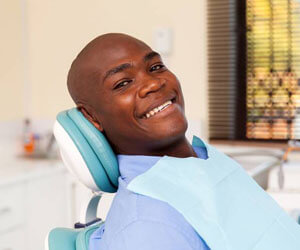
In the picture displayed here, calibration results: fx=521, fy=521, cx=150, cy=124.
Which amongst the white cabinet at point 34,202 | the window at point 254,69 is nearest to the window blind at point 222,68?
the window at point 254,69

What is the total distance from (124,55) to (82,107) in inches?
5.8

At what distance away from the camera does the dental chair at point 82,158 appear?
1003 millimetres

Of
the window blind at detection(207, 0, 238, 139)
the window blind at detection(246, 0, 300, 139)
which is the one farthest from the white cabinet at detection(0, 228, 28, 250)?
the window blind at detection(246, 0, 300, 139)

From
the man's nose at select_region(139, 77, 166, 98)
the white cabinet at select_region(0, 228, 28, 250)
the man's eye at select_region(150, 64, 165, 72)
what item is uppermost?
the man's eye at select_region(150, 64, 165, 72)

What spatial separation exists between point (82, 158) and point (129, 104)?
0.47 feet

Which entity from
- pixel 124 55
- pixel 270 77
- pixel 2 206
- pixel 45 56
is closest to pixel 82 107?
pixel 124 55

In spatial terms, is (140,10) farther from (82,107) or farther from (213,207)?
(213,207)

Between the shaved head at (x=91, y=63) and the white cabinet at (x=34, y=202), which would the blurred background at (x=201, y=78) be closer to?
the white cabinet at (x=34, y=202)

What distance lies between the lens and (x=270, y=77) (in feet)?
9.01

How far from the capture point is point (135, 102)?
96 cm

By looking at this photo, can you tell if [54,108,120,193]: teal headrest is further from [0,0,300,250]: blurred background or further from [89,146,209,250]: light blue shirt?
[0,0,300,250]: blurred background

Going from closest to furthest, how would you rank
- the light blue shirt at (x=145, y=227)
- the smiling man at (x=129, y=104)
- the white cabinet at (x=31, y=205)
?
the light blue shirt at (x=145, y=227), the smiling man at (x=129, y=104), the white cabinet at (x=31, y=205)

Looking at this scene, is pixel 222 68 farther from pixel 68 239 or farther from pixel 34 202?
pixel 68 239

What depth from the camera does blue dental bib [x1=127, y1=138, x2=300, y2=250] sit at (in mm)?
886
